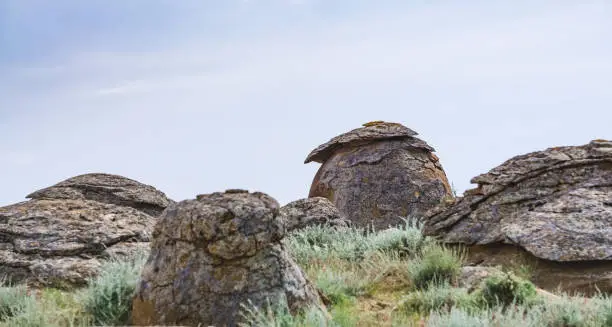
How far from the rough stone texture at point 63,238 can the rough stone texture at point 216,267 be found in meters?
2.62

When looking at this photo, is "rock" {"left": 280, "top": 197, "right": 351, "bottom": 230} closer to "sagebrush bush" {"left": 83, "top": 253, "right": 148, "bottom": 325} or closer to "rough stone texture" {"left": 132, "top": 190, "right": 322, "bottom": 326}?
"sagebrush bush" {"left": 83, "top": 253, "right": 148, "bottom": 325}

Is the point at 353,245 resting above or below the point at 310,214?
below

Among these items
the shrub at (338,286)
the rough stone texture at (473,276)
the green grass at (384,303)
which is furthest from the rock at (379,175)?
the shrub at (338,286)

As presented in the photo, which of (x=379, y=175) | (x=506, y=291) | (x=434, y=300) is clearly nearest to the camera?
(x=506, y=291)

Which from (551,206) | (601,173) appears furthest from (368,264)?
(601,173)

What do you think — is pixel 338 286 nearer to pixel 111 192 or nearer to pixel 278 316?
pixel 278 316

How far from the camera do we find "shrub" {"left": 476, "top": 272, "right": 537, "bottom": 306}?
7246 millimetres

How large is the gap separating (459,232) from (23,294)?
5300 millimetres

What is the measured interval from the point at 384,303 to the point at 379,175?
298 inches

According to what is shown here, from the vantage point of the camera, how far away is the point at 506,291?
24.1 feet

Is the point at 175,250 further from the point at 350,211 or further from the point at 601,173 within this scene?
the point at 350,211

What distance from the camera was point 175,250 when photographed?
6.32 meters

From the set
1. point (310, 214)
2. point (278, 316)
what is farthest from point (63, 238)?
point (278, 316)

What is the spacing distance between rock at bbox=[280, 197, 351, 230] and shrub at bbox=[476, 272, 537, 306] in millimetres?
4646
